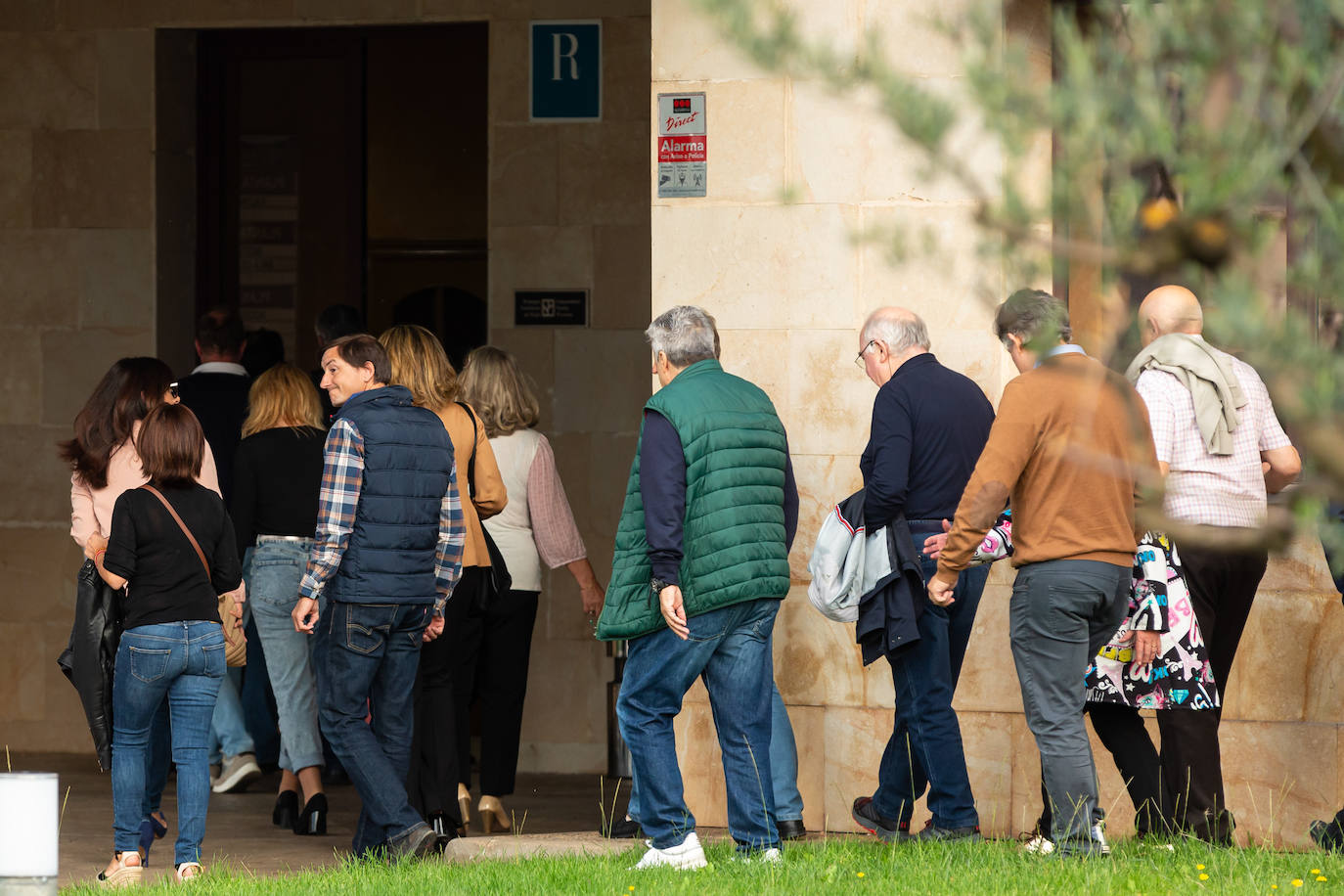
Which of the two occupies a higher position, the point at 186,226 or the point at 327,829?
the point at 186,226

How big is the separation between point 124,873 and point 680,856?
1.82 meters

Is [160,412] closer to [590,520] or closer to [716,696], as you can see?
[716,696]

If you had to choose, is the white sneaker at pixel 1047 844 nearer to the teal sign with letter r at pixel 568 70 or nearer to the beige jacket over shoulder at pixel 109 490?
the beige jacket over shoulder at pixel 109 490

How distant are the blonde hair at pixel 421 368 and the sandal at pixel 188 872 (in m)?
1.87

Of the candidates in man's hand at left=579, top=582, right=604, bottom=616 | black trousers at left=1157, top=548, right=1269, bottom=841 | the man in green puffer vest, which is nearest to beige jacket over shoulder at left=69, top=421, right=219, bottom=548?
the man in green puffer vest

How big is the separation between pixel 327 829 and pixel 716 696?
230 cm

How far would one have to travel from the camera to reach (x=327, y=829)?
717 cm

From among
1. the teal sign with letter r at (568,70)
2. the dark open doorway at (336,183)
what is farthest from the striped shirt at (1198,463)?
the dark open doorway at (336,183)

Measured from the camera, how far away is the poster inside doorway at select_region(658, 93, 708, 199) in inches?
263

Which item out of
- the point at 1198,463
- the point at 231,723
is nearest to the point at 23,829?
the point at 231,723

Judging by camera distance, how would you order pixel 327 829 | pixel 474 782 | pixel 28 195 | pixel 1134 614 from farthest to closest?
pixel 28 195 < pixel 474 782 < pixel 327 829 < pixel 1134 614

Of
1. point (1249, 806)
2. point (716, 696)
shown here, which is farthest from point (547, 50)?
point (1249, 806)

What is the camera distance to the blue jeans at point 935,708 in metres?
5.91

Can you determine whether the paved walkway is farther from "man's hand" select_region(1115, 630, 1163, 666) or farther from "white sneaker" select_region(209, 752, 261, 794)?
"man's hand" select_region(1115, 630, 1163, 666)
